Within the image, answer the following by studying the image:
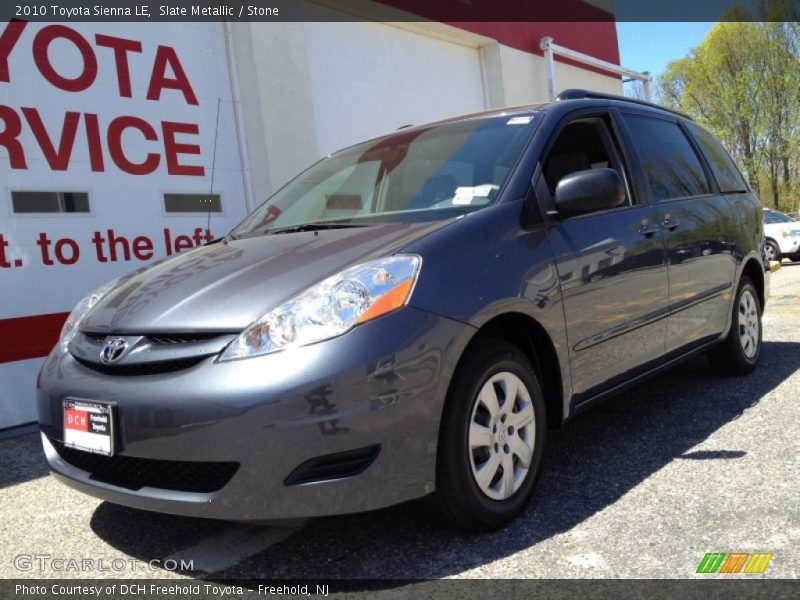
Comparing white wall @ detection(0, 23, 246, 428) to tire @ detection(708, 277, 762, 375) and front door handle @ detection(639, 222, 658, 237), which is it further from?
tire @ detection(708, 277, 762, 375)

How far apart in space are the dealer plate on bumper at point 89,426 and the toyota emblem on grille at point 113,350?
15 centimetres

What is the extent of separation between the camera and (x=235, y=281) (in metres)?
2.59

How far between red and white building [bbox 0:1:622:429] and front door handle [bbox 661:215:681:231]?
13.5 ft

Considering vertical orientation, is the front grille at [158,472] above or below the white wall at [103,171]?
below

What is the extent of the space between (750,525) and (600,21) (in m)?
14.1

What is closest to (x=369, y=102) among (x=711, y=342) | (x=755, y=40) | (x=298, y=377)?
(x=711, y=342)

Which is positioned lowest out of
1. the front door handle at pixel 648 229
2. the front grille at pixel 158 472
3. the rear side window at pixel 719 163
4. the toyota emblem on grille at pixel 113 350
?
the front grille at pixel 158 472

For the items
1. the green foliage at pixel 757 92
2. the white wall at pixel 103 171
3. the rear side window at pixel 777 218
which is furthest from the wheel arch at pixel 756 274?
the green foliage at pixel 757 92

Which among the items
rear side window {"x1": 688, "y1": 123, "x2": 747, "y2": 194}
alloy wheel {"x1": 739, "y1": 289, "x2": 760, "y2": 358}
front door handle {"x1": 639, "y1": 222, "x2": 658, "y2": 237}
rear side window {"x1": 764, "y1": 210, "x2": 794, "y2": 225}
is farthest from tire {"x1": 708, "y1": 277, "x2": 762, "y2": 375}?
rear side window {"x1": 764, "y1": 210, "x2": 794, "y2": 225}

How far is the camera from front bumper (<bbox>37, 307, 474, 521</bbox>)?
2.17 metres

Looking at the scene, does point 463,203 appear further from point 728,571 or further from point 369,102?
point 369,102

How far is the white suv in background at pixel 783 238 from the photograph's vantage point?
1482cm

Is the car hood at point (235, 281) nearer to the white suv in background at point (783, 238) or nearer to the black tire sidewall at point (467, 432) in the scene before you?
the black tire sidewall at point (467, 432)

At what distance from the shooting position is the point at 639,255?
346 centimetres
